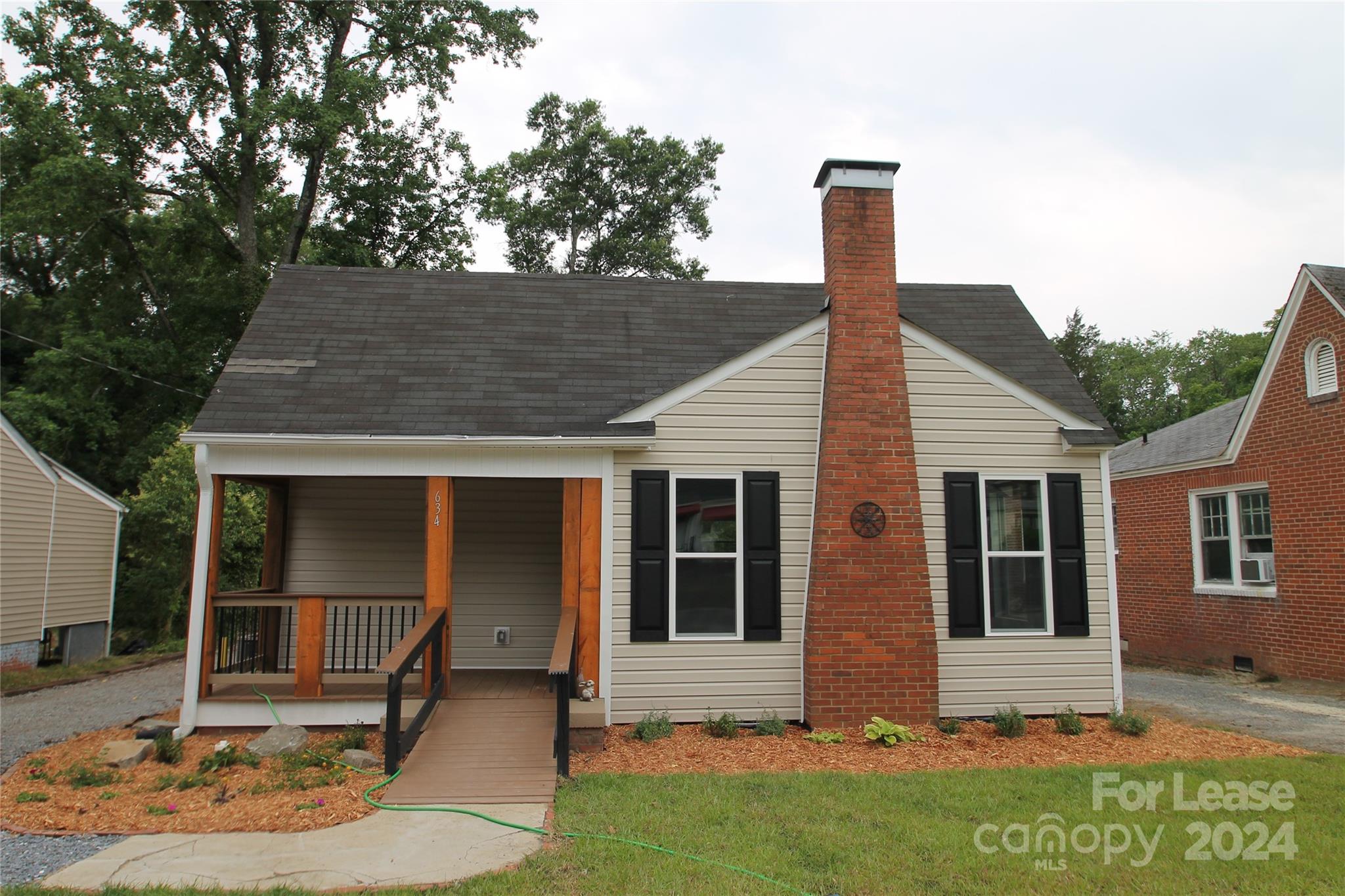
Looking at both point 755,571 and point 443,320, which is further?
point 443,320

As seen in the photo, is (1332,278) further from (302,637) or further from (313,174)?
(313,174)

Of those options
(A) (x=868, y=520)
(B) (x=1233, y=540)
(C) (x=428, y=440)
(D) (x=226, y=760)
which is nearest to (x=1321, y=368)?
(B) (x=1233, y=540)

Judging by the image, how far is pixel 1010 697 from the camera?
861 cm

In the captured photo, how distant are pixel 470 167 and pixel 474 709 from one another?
18183 millimetres

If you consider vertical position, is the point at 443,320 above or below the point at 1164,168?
below

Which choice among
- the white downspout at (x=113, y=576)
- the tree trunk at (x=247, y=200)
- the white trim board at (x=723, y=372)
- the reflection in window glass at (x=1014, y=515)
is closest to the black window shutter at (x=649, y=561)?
the white trim board at (x=723, y=372)

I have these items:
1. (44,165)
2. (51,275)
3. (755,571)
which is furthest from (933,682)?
(51,275)

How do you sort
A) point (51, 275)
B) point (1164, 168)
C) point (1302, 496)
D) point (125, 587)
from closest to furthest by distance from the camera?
point (1302, 496) < point (1164, 168) < point (125, 587) < point (51, 275)

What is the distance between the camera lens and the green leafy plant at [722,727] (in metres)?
7.84

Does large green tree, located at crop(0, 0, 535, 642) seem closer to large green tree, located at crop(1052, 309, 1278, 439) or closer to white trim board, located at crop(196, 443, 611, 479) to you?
white trim board, located at crop(196, 443, 611, 479)

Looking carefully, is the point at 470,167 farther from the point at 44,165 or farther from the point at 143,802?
the point at 143,802

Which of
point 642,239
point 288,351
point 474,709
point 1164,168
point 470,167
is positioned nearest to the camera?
point 474,709

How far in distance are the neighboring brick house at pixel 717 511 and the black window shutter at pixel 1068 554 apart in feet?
0.07

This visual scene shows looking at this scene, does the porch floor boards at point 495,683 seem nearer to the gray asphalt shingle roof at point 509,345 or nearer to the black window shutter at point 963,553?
the gray asphalt shingle roof at point 509,345
